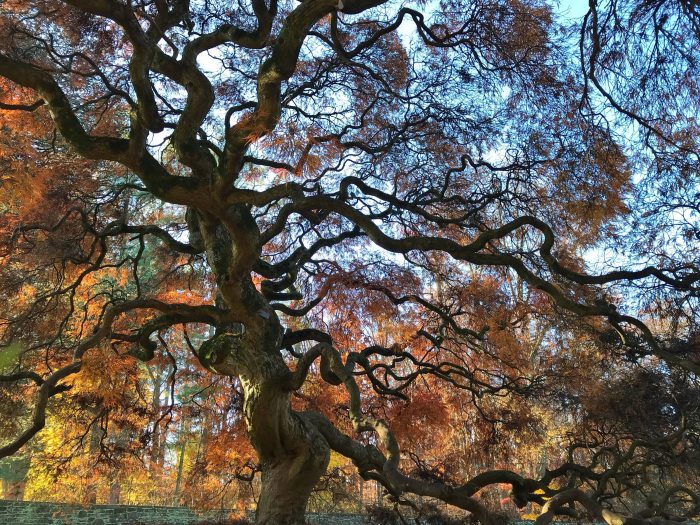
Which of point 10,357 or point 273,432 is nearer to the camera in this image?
point 273,432

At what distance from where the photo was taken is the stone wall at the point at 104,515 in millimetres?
7734

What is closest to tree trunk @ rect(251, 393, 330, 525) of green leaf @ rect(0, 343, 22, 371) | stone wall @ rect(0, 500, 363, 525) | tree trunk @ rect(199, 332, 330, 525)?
tree trunk @ rect(199, 332, 330, 525)

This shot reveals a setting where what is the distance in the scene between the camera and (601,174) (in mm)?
4254

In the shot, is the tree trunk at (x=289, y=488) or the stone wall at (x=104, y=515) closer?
the tree trunk at (x=289, y=488)

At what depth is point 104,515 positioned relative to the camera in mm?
8203

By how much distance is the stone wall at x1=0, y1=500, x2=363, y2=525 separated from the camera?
7734mm

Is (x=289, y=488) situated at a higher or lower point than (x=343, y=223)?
lower

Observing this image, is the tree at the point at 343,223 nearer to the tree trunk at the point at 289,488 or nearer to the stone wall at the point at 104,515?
the tree trunk at the point at 289,488

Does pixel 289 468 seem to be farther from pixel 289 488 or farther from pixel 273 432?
pixel 273 432

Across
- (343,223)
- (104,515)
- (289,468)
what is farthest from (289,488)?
(104,515)

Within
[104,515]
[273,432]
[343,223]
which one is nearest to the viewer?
[273,432]

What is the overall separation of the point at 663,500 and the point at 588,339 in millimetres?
1982

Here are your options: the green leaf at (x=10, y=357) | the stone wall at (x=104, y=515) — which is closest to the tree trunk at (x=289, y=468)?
the stone wall at (x=104, y=515)

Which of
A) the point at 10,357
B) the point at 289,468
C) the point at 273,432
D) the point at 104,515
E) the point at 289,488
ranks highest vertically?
the point at 10,357
